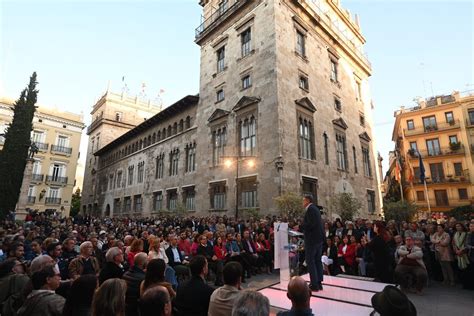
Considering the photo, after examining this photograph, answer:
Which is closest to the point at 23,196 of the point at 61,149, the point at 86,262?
the point at 61,149

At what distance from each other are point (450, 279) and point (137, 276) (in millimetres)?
9097

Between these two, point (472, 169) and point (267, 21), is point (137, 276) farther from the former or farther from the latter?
point (472, 169)

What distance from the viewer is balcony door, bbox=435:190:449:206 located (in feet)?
105

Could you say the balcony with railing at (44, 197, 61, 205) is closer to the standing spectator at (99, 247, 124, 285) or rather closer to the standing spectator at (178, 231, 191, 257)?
the standing spectator at (178, 231, 191, 257)

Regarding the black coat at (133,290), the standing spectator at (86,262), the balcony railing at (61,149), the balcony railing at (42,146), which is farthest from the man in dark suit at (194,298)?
the balcony railing at (61,149)

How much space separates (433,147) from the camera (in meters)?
34.3

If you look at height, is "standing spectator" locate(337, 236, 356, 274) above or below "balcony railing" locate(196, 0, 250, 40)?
below

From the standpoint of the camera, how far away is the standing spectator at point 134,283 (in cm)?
379

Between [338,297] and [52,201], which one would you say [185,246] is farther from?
[52,201]

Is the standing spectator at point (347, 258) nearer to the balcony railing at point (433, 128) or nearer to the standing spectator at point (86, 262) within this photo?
the standing spectator at point (86, 262)

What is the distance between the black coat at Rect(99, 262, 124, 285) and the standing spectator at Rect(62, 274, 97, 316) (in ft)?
5.62

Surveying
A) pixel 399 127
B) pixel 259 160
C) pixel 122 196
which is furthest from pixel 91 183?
pixel 399 127

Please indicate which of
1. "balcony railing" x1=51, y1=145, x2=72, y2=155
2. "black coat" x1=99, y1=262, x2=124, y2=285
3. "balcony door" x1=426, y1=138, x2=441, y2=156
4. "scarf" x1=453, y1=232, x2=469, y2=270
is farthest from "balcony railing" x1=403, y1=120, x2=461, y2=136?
"balcony railing" x1=51, y1=145, x2=72, y2=155

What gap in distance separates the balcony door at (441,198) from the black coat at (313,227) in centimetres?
3537
